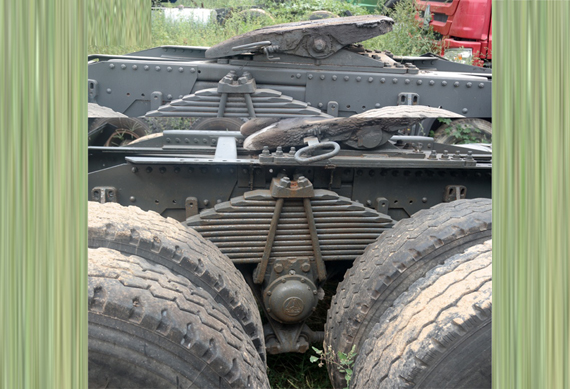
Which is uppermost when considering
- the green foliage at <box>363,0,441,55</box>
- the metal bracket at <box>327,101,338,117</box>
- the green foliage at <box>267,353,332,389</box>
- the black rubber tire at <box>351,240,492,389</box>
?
the green foliage at <box>363,0,441,55</box>

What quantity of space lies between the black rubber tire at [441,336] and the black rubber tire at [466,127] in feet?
13.1

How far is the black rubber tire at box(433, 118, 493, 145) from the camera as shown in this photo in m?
5.85

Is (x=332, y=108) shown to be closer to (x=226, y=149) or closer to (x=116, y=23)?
(x=226, y=149)

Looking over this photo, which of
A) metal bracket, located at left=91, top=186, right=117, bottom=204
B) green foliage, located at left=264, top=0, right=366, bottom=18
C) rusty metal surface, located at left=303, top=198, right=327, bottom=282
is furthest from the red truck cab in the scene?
metal bracket, located at left=91, top=186, right=117, bottom=204

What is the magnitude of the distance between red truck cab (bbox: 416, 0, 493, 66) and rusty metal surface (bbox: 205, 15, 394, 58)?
4828 millimetres

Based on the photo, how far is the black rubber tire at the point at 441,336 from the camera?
1.79 metres

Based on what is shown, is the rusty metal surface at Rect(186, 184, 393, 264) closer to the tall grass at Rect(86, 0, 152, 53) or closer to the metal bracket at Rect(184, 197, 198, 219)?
the metal bracket at Rect(184, 197, 198, 219)

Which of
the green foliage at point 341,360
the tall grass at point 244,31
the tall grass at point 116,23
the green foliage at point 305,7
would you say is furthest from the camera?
the green foliage at point 305,7

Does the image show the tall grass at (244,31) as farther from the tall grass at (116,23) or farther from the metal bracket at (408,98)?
the tall grass at (116,23)

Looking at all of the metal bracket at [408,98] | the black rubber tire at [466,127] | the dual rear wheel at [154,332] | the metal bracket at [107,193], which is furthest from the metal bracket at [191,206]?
the black rubber tire at [466,127]
